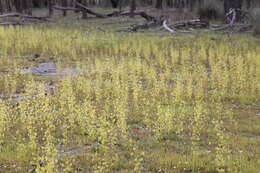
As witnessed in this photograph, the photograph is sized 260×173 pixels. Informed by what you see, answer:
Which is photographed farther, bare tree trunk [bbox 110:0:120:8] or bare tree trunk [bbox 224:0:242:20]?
bare tree trunk [bbox 110:0:120:8]

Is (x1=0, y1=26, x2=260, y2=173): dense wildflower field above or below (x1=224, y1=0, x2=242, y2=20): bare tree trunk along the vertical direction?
below

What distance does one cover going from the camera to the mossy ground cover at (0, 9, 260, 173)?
21.9 ft

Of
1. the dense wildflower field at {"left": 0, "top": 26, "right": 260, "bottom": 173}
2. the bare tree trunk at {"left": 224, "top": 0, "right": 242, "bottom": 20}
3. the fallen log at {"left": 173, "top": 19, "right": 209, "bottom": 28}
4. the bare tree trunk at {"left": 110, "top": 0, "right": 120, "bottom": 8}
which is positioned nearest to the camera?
the dense wildflower field at {"left": 0, "top": 26, "right": 260, "bottom": 173}

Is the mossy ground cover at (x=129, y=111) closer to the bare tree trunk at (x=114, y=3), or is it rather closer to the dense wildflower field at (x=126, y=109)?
the dense wildflower field at (x=126, y=109)

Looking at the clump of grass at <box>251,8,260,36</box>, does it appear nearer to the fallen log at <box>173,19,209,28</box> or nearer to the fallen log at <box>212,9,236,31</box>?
the fallen log at <box>212,9,236,31</box>

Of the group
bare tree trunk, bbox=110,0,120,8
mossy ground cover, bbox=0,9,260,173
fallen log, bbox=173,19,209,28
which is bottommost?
mossy ground cover, bbox=0,9,260,173

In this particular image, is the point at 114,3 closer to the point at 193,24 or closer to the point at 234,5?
the point at 234,5

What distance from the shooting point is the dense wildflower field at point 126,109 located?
263 inches

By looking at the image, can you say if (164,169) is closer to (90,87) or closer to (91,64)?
(90,87)

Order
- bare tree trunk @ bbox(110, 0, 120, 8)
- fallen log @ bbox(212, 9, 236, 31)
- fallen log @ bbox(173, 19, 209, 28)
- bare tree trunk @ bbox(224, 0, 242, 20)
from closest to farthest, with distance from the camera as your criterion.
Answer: fallen log @ bbox(212, 9, 236, 31), fallen log @ bbox(173, 19, 209, 28), bare tree trunk @ bbox(224, 0, 242, 20), bare tree trunk @ bbox(110, 0, 120, 8)

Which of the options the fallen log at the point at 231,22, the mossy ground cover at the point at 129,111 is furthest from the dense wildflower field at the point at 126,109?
the fallen log at the point at 231,22

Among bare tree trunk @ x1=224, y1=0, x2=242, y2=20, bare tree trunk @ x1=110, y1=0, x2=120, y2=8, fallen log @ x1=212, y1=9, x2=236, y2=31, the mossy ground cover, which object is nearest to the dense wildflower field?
the mossy ground cover

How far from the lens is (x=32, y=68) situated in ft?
52.9

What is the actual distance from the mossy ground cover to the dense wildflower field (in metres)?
0.03
